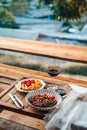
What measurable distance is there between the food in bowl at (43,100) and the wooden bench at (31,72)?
1.89ft

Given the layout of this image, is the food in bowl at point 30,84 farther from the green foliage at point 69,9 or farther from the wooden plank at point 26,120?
the green foliage at point 69,9

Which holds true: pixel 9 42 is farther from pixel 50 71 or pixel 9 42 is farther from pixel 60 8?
pixel 50 71

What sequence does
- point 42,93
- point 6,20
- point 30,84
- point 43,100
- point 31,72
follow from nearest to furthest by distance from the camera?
point 43,100 → point 42,93 → point 30,84 → point 31,72 → point 6,20

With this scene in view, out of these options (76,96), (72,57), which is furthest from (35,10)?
(76,96)

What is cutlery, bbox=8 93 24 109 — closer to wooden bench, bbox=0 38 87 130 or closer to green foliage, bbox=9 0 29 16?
wooden bench, bbox=0 38 87 130

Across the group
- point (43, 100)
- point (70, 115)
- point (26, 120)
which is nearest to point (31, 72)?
point (26, 120)

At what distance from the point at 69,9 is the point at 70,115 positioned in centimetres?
270

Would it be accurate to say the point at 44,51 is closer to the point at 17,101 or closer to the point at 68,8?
the point at 68,8

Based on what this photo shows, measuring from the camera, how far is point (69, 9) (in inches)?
146

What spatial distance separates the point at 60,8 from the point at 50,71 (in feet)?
7.07

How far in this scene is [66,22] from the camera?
379cm

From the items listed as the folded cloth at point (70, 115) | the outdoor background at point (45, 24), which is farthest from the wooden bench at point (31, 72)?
the folded cloth at point (70, 115)

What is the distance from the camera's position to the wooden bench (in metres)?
2.17

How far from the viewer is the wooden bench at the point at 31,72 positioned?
2173mm
